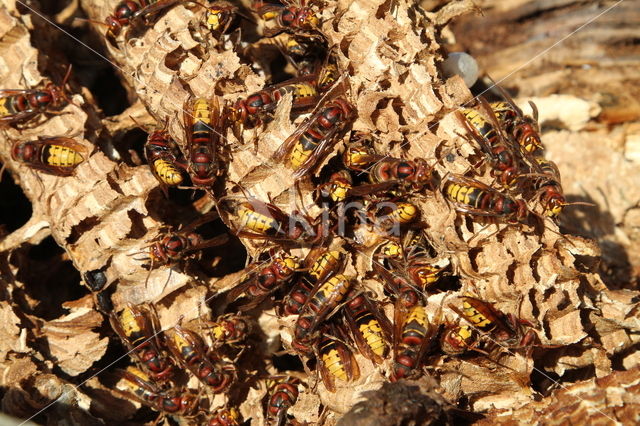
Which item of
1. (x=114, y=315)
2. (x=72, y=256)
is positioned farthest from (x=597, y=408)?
(x=72, y=256)

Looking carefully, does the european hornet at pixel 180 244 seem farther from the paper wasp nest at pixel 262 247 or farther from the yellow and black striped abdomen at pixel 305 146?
the yellow and black striped abdomen at pixel 305 146

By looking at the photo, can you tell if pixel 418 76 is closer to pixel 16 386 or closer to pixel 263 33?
pixel 263 33

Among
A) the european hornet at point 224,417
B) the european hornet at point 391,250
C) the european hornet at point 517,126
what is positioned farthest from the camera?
the european hornet at point 517,126

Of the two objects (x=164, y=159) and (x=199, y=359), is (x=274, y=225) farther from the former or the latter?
(x=199, y=359)

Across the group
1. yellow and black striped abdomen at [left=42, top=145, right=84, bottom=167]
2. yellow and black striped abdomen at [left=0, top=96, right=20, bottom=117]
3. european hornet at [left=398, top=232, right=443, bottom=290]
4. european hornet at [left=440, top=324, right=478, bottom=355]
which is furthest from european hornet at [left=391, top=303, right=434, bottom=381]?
yellow and black striped abdomen at [left=0, top=96, right=20, bottom=117]

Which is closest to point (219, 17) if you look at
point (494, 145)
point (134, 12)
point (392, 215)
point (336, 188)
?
point (134, 12)

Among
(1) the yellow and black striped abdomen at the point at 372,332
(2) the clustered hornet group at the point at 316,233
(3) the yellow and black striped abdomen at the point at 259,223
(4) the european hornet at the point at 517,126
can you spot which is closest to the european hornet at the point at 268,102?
(2) the clustered hornet group at the point at 316,233
